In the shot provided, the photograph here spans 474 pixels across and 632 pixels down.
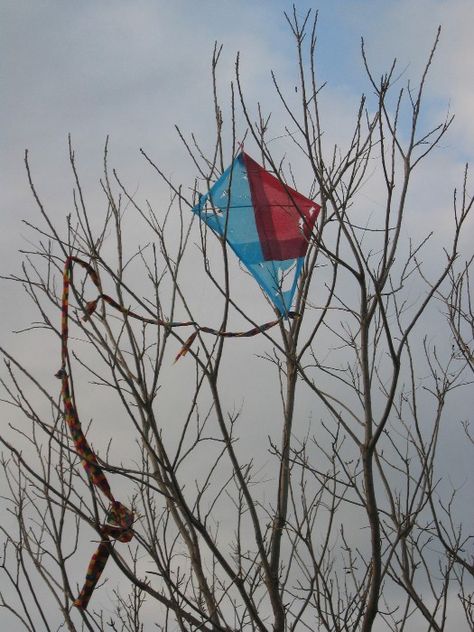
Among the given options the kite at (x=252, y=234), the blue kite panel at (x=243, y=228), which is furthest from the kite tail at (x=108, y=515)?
the blue kite panel at (x=243, y=228)

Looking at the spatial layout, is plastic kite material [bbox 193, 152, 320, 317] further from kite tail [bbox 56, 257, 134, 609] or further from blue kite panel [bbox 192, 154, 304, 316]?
kite tail [bbox 56, 257, 134, 609]

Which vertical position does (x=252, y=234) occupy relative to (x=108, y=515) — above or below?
above

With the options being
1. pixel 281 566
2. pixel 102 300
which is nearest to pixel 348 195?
pixel 102 300

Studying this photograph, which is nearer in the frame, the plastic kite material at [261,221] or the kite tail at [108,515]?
the kite tail at [108,515]

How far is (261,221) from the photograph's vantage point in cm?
439

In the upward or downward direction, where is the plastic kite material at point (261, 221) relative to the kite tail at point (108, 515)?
upward

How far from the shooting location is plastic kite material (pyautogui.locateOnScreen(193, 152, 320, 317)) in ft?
13.4

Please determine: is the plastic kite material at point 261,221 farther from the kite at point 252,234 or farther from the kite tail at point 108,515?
the kite tail at point 108,515

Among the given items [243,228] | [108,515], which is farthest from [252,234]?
[108,515]

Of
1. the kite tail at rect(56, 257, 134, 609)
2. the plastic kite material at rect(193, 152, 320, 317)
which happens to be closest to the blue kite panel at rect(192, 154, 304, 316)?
the plastic kite material at rect(193, 152, 320, 317)

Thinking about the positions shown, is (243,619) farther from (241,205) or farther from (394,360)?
(241,205)

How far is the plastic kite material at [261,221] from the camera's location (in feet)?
13.4

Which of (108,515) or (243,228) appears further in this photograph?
(243,228)

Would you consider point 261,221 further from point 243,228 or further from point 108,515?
→ point 108,515
